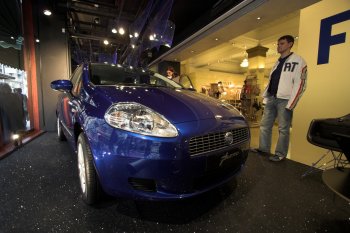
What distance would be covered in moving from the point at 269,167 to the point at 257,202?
2.64 feet

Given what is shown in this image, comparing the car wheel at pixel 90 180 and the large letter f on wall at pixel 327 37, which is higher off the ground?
the large letter f on wall at pixel 327 37

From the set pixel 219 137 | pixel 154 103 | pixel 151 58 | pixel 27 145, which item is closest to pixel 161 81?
pixel 154 103

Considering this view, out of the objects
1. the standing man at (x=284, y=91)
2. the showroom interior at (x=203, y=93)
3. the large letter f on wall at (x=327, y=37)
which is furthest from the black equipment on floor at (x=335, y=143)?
the large letter f on wall at (x=327, y=37)

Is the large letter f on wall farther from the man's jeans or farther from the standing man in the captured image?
the man's jeans

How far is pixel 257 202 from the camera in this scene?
143 cm

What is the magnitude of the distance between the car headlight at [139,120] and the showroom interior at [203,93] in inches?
22.2

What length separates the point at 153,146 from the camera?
102 cm

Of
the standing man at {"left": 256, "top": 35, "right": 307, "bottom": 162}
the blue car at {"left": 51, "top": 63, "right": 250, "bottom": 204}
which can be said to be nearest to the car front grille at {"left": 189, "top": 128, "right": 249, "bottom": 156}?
the blue car at {"left": 51, "top": 63, "right": 250, "bottom": 204}

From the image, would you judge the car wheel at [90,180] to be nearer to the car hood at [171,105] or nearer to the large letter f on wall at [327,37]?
the car hood at [171,105]

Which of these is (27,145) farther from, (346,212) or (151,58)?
(151,58)

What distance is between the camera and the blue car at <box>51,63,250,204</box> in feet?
3.35

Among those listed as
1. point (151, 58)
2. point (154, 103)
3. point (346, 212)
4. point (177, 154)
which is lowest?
point (346, 212)

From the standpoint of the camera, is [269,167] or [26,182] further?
[269,167]

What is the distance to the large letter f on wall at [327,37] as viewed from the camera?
89.6 inches
